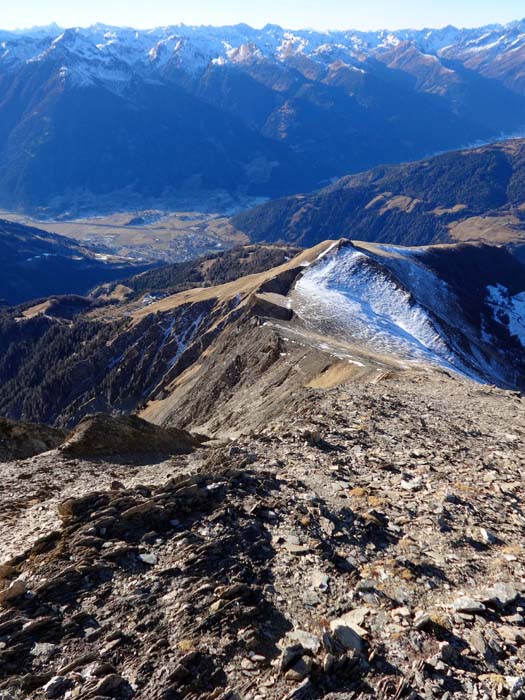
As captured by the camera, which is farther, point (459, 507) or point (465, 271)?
point (465, 271)

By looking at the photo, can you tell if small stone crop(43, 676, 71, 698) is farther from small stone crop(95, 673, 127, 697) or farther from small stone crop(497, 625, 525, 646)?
small stone crop(497, 625, 525, 646)

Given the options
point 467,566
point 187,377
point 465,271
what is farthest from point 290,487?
point 465,271

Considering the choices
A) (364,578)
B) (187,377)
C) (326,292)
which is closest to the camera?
Answer: (364,578)

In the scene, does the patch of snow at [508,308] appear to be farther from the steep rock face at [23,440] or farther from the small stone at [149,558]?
the small stone at [149,558]

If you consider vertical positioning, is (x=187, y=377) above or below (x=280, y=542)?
below

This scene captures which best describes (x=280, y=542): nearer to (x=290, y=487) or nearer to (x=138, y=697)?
(x=290, y=487)

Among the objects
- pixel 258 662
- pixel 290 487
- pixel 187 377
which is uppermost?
pixel 258 662

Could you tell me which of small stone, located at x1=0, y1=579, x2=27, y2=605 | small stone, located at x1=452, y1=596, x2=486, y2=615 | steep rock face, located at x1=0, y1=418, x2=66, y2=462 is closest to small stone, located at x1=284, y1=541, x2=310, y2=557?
small stone, located at x1=452, y1=596, x2=486, y2=615
